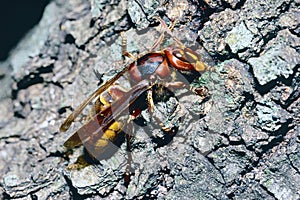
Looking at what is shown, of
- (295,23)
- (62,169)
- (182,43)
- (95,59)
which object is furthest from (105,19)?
(295,23)

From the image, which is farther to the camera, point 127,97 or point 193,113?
point 127,97

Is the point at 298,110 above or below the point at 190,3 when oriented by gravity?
below

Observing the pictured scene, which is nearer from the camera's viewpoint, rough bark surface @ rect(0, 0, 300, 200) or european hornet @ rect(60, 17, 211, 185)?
rough bark surface @ rect(0, 0, 300, 200)

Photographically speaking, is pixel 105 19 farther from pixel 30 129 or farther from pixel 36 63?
pixel 30 129

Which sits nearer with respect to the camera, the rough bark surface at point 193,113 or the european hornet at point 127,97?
the rough bark surface at point 193,113
